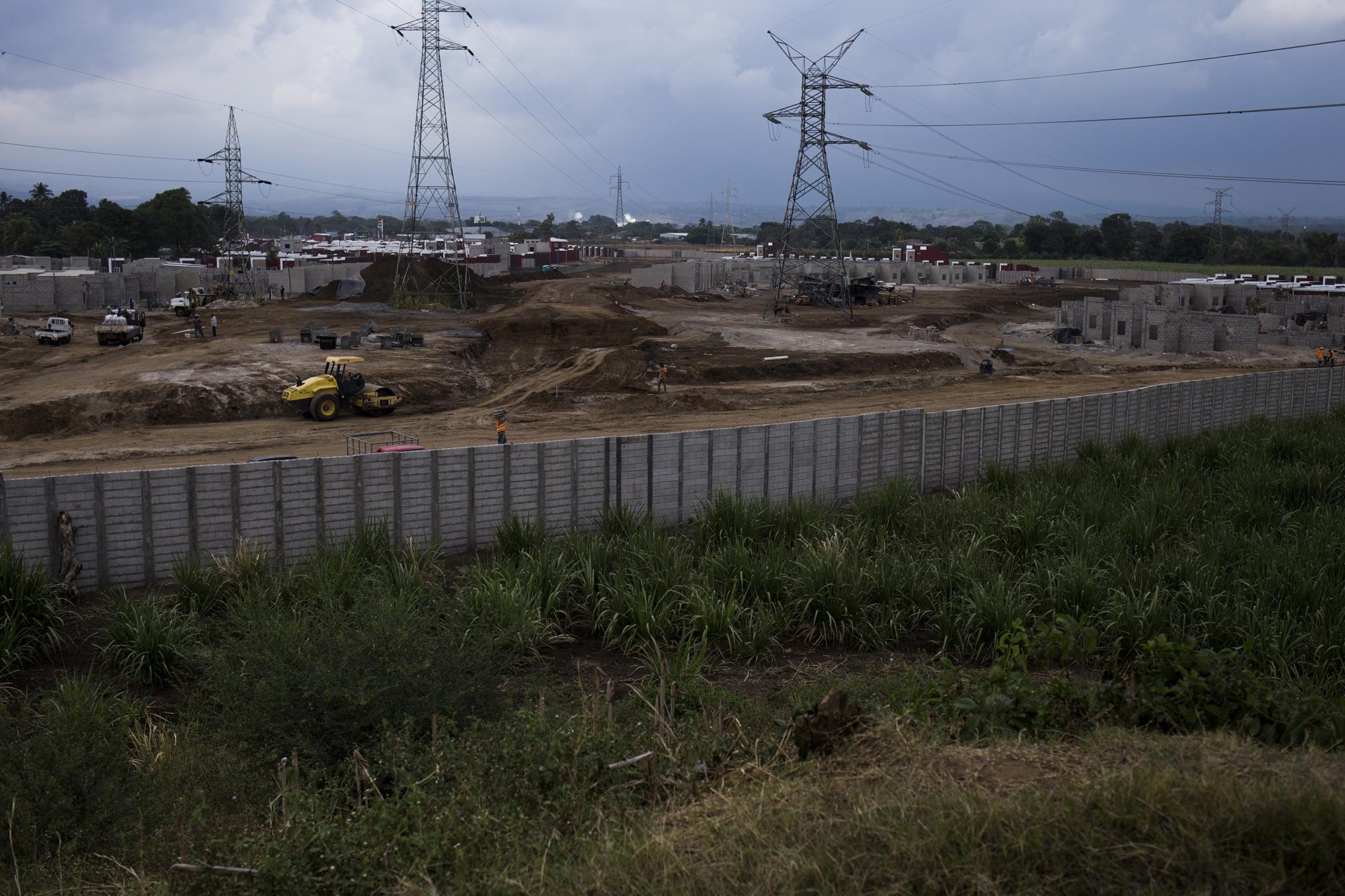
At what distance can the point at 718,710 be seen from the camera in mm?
9438

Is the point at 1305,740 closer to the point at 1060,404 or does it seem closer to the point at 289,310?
the point at 1060,404

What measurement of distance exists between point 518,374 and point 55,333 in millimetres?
21639

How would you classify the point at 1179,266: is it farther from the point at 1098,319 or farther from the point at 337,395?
the point at 337,395

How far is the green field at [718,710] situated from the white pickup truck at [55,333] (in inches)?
1487

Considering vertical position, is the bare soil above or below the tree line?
below

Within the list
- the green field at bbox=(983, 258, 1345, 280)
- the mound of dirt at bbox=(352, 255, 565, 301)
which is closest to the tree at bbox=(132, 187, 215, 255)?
the mound of dirt at bbox=(352, 255, 565, 301)

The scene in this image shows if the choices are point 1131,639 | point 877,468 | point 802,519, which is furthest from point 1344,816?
point 877,468

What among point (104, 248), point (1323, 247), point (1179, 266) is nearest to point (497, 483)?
point (104, 248)

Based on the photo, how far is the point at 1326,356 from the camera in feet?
144

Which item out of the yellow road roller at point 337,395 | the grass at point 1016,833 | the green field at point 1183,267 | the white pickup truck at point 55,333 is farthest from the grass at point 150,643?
the green field at point 1183,267

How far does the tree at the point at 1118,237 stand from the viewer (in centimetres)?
16125

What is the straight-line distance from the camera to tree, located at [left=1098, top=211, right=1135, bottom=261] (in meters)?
161

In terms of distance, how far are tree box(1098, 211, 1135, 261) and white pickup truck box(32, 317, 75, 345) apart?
5902 inches

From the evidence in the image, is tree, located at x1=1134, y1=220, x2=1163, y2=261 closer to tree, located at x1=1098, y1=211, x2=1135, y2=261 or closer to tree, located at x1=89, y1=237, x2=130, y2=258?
tree, located at x1=1098, y1=211, x2=1135, y2=261
